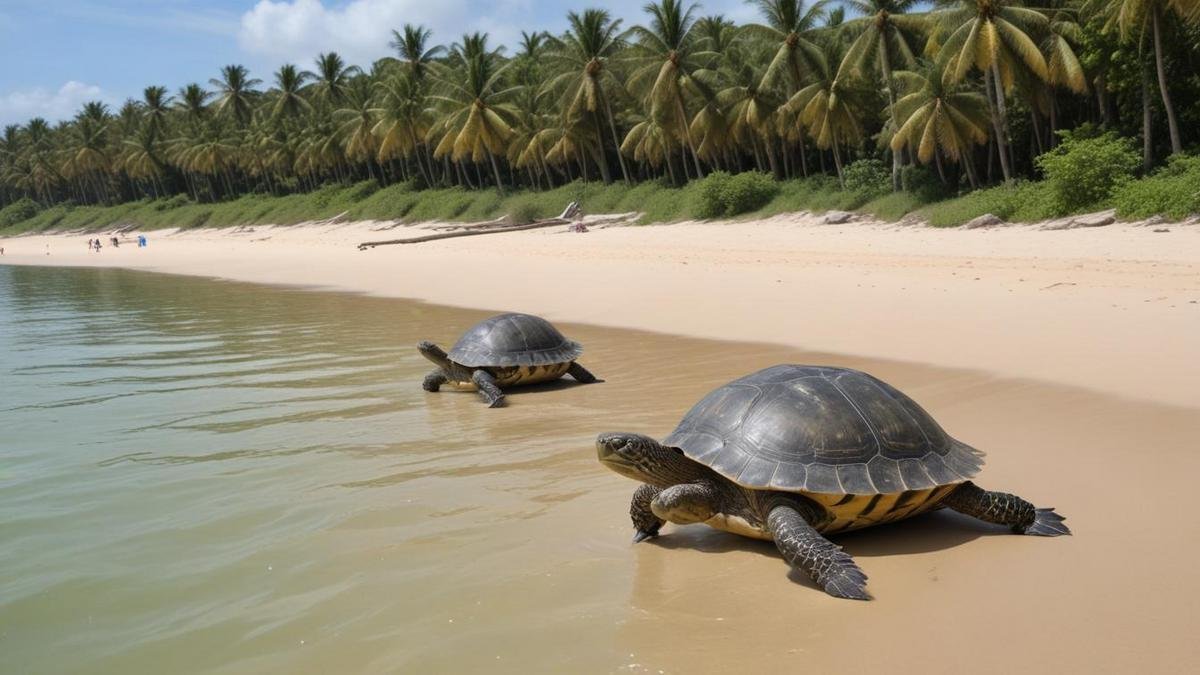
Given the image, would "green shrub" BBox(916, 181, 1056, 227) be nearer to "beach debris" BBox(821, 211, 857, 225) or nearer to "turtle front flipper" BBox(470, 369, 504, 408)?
"beach debris" BBox(821, 211, 857, 225)

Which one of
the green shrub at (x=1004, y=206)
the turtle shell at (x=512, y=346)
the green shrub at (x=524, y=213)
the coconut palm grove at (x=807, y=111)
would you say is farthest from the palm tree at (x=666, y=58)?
the turtle shell at (x=512, y=346)

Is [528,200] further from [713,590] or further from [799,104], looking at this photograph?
[713,590]

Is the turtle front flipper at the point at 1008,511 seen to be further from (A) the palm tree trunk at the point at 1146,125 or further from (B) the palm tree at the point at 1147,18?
(A) the palm tree trunk at the point at 1146,125

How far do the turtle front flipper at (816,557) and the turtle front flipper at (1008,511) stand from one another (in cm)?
97

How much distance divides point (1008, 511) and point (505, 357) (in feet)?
21.5

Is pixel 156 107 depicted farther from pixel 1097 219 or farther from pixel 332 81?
pixel 1097 219

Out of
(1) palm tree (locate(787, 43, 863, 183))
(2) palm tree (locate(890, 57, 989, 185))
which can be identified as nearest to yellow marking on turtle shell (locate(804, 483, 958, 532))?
(2) palm tree (locate(890, 57, 989, 185))

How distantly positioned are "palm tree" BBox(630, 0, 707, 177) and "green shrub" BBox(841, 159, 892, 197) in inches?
401

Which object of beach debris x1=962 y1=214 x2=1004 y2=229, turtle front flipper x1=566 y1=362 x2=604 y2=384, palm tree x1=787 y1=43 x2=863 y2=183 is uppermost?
palm tree x1=787 y1=43 x2=863 y2=183

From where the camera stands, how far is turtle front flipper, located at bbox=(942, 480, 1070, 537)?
527 centimetres

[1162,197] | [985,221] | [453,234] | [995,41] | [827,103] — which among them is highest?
[995,41]

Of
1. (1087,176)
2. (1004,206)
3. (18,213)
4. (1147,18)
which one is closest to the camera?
(1087,176)

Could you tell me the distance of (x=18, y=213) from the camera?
11994 cm

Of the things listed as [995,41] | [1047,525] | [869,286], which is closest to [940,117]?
[995,41]
